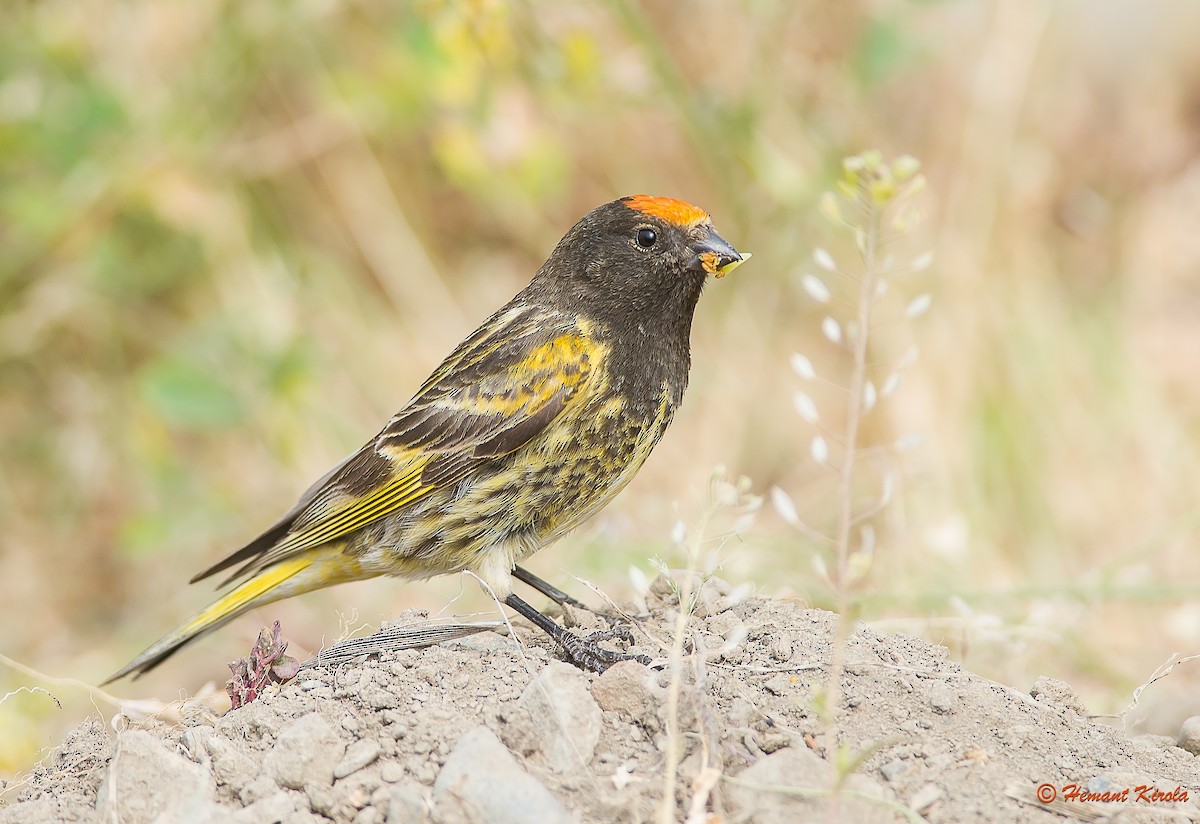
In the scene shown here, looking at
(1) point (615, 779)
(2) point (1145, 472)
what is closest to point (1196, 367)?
(2) point (1145, 472)

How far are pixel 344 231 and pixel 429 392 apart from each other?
3.57 meters

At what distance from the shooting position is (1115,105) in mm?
8000

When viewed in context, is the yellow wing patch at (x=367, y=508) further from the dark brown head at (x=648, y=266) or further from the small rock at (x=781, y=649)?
the small rock at (x=781, y=649)

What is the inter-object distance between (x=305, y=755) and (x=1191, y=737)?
6.54 ft

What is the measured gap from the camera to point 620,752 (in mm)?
2836

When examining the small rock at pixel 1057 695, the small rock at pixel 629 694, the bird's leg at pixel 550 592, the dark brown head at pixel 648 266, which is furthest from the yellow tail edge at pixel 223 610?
the small rock at pixel 1057 695

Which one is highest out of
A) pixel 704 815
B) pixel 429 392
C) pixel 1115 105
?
pixel 1115 105

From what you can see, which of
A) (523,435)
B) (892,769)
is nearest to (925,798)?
(892,769)

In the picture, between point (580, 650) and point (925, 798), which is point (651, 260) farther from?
point (925, 798)

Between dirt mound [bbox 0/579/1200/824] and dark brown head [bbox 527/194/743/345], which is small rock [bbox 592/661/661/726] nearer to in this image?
dirt mound [bbox 0/579/1200/824]

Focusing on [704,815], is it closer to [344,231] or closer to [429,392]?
[429,392]

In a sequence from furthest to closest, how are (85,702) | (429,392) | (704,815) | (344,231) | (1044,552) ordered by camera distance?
(344,231), (1044,552), (85,702), (429,392), (704,815)

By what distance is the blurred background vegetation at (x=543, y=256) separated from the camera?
20.1 feet

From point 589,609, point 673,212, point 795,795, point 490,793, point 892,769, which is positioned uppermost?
point 673,212
